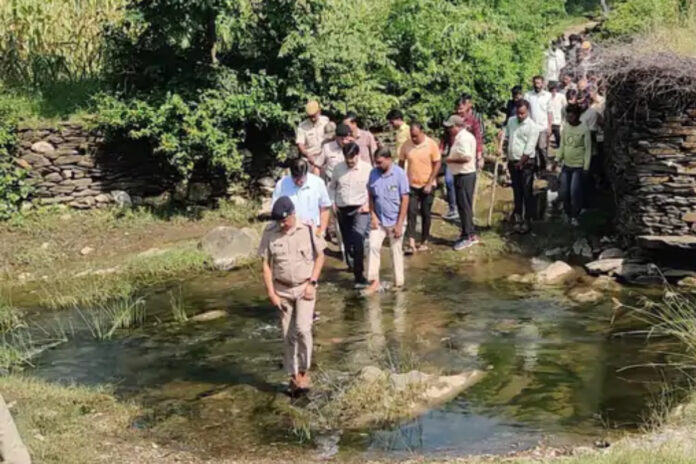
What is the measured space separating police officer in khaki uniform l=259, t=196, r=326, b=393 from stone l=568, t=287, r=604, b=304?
4190 millimetres

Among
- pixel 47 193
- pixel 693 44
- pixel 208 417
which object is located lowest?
pixel 208 417

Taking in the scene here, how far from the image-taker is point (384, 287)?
11.9 meters

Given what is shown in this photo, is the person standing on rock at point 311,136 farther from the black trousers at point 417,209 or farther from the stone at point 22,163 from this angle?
the stone at point 22,163

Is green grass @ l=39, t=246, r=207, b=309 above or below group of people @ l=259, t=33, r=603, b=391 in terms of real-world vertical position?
below

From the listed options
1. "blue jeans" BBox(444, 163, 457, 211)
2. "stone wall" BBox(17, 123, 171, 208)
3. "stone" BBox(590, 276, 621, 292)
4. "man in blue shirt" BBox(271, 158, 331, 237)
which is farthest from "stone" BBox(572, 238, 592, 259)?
"stone wall" BBox(17, 123, 171, 208)

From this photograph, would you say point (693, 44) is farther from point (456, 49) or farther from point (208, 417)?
point (208, 417)

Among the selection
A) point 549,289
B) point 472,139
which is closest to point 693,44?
point 472,139

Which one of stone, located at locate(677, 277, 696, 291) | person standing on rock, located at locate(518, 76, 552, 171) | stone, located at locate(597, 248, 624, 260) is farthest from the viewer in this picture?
person standing on rock, located at locate(518, 76, 552, 171)

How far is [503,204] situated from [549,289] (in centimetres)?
407

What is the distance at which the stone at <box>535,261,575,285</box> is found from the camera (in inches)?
469

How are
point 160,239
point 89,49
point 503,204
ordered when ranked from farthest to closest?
1. point 89,49
2. point 503,204
3. point 160,239

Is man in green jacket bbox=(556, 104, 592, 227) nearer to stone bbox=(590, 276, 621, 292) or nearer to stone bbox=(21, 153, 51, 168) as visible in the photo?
stone bbox=(590, 276, 621, 292)

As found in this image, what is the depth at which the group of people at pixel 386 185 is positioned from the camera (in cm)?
810

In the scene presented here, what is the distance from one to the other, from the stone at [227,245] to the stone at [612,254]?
4.98 meters
